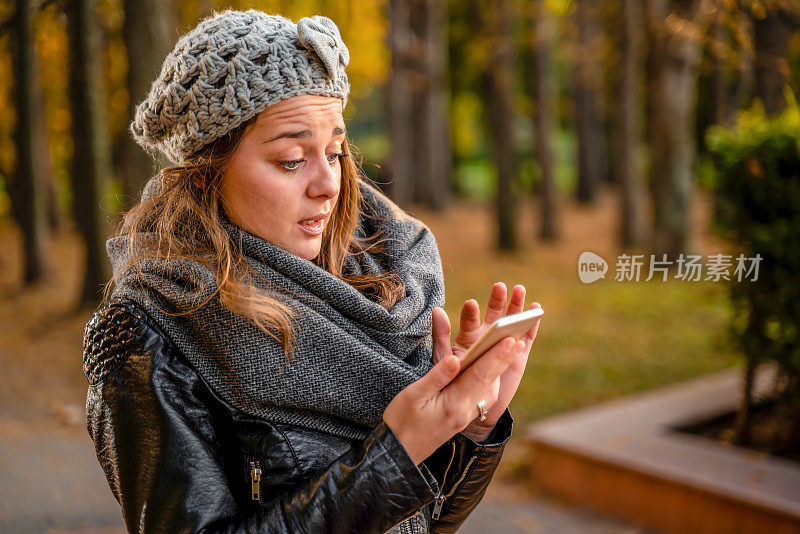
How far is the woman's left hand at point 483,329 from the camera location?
1.80m

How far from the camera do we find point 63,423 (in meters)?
6.58

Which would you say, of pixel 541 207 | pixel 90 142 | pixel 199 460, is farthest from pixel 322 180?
pixel 541 207

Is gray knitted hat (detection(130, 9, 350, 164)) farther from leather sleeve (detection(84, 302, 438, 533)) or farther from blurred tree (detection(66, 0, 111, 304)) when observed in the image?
blurred tree (detection(66, 0, 111, 304))

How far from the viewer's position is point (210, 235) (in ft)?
5.69

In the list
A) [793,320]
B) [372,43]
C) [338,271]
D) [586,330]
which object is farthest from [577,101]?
[338,271]

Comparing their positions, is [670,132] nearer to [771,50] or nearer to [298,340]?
[771,50]

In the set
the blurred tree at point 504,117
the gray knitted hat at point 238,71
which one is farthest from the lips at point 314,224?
the blurred tree at point 504,117

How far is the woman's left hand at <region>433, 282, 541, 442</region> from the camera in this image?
180 centimetres

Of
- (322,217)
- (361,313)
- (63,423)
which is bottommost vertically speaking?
(63,423)

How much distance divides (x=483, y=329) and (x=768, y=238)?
350 cm

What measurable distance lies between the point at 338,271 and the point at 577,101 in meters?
19.2

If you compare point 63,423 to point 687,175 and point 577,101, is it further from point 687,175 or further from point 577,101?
point 577,101

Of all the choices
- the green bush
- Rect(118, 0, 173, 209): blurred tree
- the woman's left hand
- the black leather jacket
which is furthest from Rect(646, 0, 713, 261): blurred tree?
the black leather jacket

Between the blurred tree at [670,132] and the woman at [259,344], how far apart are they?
10.1 meters
